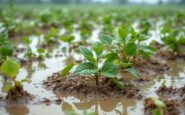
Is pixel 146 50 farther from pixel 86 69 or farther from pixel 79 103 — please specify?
pixel 79 103

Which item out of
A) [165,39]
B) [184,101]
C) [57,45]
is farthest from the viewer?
[57,45]

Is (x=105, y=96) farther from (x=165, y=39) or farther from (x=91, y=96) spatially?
(x=165, y=39)

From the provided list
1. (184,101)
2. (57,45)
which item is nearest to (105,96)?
(184,101)

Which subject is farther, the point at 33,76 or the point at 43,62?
the point at 43,62

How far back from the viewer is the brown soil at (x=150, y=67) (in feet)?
13.5

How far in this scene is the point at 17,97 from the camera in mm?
3123

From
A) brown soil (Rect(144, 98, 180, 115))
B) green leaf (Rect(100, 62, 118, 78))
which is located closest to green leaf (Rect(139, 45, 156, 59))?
green leaf (Rect(100, 62, 118, 78))

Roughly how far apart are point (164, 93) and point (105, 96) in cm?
57

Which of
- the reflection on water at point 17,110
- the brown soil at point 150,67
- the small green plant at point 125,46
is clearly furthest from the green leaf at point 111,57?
the reflection on water at point 17,110

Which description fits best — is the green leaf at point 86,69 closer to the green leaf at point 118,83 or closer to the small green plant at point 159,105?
the green leaf at point 118,83

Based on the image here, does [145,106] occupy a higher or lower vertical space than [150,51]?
lower

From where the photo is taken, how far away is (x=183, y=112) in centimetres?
271

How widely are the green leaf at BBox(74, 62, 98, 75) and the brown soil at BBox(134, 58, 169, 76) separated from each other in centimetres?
98

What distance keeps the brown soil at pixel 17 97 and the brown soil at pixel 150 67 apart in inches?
59.4
